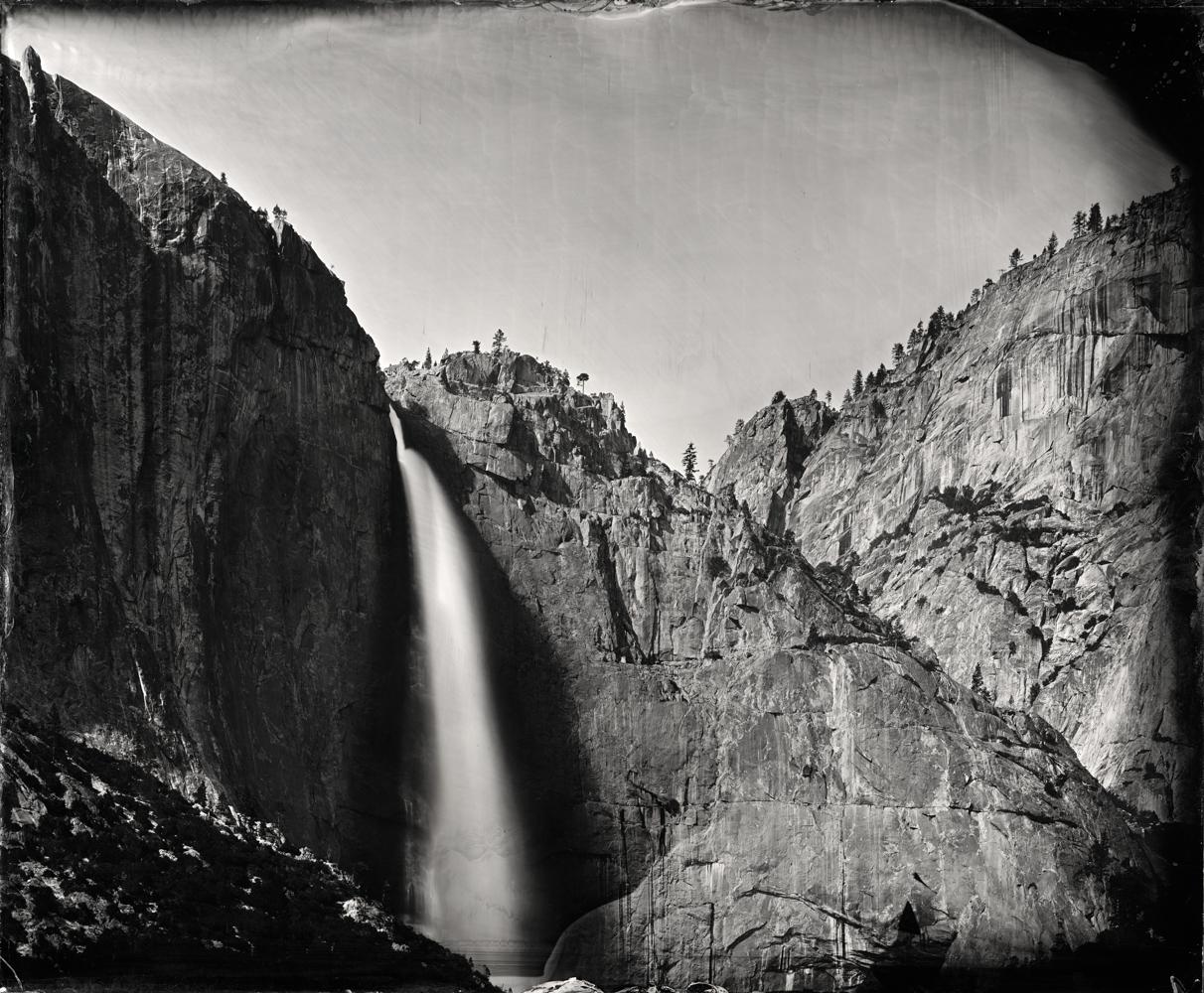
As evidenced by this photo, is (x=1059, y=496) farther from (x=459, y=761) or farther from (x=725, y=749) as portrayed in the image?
(x=459, y=761)

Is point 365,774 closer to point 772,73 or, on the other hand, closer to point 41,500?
point 41,500

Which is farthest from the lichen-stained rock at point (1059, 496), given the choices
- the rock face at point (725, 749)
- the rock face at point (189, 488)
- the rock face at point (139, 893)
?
the rock face at point (139, 893)

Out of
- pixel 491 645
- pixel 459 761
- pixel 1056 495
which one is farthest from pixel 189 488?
pixel 1056 495

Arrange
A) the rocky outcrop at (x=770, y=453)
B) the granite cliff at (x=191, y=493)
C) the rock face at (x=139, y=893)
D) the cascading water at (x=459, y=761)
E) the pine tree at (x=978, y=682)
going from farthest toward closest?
the pine tree at (x=978, y=682), the rocky outcrop at (x=770, y=453), the cascading water at (x=459, y=761), the granite cliff at (x=191, y=493), the rock face at (x=139, y=893)

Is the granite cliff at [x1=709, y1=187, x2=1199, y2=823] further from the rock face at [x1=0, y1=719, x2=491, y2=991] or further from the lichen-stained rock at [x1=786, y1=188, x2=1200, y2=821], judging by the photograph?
the rock face at [x1=0, y1=719, x2=491, y2=991]

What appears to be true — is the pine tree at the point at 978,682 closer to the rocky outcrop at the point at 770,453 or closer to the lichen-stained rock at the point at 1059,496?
the lichen-stained rock at the point at 1059,496

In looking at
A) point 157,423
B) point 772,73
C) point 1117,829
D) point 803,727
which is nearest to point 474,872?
point 803,727
